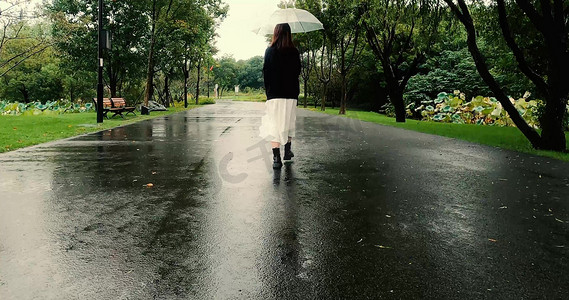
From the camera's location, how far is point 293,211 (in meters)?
4.73

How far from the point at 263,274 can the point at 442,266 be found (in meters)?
1.33

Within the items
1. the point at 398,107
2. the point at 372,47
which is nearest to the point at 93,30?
the point at 372,47

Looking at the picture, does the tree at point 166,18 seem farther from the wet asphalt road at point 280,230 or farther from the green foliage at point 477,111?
the wet asphalt road at point 280,230

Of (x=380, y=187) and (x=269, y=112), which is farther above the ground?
(x=269, y=112)

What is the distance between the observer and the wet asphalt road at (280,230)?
287 cm

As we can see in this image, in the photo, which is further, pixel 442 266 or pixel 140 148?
pixel 140 148

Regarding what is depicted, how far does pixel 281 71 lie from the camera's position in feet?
24.1

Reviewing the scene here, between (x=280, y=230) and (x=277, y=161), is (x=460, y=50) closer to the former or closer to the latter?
(x=277, y=161)

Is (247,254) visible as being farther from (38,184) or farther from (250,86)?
(250,86)

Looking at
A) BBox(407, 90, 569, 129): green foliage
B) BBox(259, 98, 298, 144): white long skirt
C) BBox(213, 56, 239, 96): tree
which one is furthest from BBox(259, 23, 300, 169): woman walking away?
BBox(213, 56, 239, 96): tree

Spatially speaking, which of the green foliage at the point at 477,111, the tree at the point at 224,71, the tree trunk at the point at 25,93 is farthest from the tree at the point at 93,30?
the tree at the point at 224,71

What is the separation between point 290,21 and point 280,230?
6082 millimetres

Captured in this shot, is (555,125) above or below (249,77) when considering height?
below

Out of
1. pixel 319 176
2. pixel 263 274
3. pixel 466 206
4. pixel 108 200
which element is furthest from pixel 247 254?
pixel 319 176
